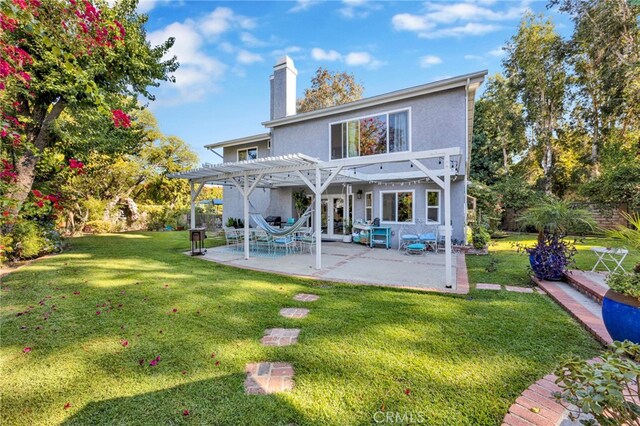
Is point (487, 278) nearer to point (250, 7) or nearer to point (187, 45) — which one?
point (250, 7)

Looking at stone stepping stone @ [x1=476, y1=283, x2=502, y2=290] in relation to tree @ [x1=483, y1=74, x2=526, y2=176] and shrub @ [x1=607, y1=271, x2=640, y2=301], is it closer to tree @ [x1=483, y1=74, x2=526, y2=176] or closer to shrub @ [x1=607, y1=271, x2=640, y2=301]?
shrub @ [x1=607, y1=271, x2=640, y2=301]

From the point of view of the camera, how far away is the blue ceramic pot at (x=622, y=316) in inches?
114

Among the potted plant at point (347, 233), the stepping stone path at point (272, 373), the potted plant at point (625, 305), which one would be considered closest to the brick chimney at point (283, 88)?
the potted plant at point (347, 233)

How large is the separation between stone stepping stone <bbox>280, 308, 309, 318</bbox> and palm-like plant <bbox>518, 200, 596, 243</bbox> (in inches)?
204

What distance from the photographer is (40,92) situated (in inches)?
294

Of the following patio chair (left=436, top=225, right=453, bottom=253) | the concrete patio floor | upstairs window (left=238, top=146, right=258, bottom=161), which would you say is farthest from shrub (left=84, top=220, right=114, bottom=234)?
patio chair (left=436, top=225, right=453, bottom=253)

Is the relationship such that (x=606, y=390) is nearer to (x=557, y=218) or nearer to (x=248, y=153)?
(x=557, y=218)

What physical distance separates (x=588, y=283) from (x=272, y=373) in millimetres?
5946

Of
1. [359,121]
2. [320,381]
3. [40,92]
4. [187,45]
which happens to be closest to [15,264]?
[40,92]

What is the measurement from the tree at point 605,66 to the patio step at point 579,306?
16526mm

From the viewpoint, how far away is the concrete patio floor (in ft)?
20.5

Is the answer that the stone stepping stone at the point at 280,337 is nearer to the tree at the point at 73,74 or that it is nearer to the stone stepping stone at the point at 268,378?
the stone stepping stone at the point at 268,378

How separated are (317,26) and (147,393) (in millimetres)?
11776

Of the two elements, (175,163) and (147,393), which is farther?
(175,163)
